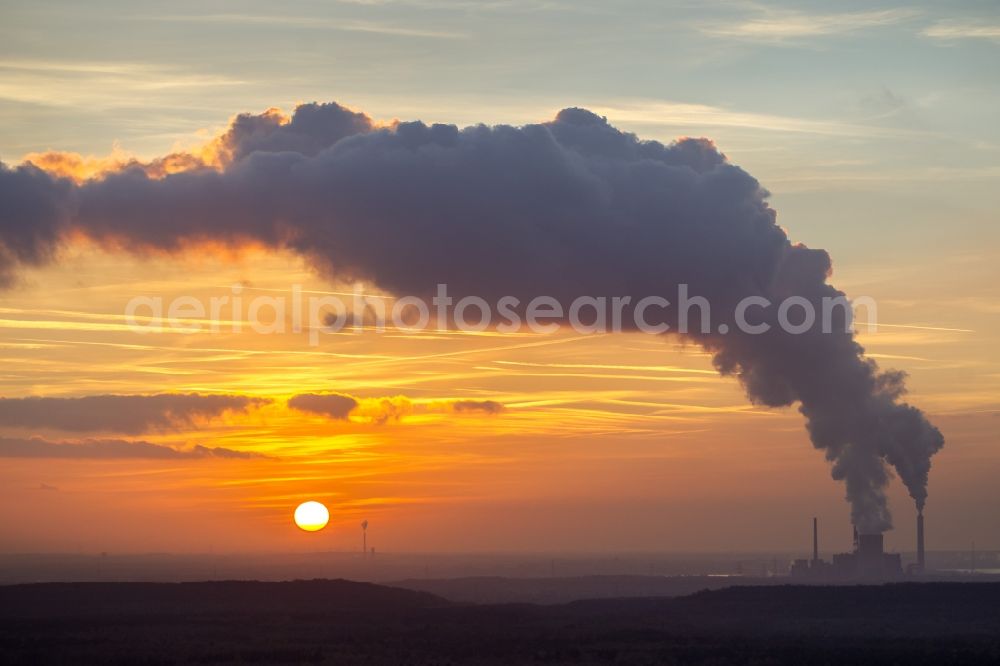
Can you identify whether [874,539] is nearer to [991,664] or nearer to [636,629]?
[636,629]

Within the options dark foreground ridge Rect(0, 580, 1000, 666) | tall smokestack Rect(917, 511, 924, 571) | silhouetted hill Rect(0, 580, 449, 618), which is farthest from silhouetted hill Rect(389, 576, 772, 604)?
dark foreground ridge Rect(0, 580, 1000, 666)

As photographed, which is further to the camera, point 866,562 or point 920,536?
point 920,536

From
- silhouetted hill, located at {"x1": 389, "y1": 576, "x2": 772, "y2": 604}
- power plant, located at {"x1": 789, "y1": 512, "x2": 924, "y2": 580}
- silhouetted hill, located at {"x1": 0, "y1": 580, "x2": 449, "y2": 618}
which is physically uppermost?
silhouetted hill, located at {"x1": 0, "y1": 580, "x2": 449, "y2": 618}

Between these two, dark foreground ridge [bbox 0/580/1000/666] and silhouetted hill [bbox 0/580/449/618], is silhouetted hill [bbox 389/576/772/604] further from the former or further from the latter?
dark foreground ridge [bbox 0/580/1000/666]

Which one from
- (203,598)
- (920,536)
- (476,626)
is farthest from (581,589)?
(476,626)

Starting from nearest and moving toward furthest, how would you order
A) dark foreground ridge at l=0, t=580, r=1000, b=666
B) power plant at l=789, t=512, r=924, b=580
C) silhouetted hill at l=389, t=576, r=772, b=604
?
dark foreground ridge at l=0, t=580, r=1000, b=666 → power plant at l=789, t=512, r=924, b=580 → silhouetted hill at l=389, t=576, r=772, b=604

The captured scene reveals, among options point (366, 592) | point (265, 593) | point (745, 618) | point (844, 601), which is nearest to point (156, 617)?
point (265, 593)

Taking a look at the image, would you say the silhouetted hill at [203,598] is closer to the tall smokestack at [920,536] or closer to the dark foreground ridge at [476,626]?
the dark foreground ridge at [476,626]

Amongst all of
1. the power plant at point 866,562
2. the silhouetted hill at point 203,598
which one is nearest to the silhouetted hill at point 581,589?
the power plant at point 866,562

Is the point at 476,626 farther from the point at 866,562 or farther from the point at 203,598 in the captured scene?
the point at 866,562
